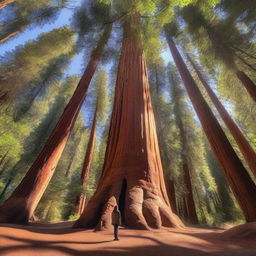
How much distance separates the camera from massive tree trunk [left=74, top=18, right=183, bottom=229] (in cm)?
275

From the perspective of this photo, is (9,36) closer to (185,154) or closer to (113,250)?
(113,250)

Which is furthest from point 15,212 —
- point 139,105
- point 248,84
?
point 248,84

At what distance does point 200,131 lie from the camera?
1288cm

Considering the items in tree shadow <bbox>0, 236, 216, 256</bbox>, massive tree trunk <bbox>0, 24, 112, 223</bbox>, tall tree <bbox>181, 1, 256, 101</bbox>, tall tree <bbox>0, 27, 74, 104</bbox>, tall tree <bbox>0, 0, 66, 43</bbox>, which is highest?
tall tree <bbox>0, 0, 66, 43</bbox>

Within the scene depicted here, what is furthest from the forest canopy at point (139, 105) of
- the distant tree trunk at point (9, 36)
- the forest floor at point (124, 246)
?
the forest floor at point (124, 246)

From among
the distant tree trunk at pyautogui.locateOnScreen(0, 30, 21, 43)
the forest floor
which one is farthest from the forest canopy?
the forest floor

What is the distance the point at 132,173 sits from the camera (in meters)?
3.35

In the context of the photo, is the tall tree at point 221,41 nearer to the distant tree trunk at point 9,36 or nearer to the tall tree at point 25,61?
the tall tree at point 25,61

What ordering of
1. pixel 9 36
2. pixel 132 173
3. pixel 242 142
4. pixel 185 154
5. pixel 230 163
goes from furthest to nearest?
pixel 185 154, pixel 9 36, pixel 242 142, pixel 230 163, pixel 132 173

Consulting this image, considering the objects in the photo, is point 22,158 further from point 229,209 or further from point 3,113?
point 229,209

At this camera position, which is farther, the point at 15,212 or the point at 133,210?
the point at 15,212

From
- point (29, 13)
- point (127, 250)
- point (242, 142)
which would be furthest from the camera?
point (29, 13)

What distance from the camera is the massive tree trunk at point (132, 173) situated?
2755 mm

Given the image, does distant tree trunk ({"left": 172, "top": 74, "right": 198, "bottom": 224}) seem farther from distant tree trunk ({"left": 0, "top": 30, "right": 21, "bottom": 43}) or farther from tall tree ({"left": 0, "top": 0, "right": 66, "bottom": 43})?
distant tree trunk ({"left": 0, "top": 30, "right": 21, "bottom": 43})
